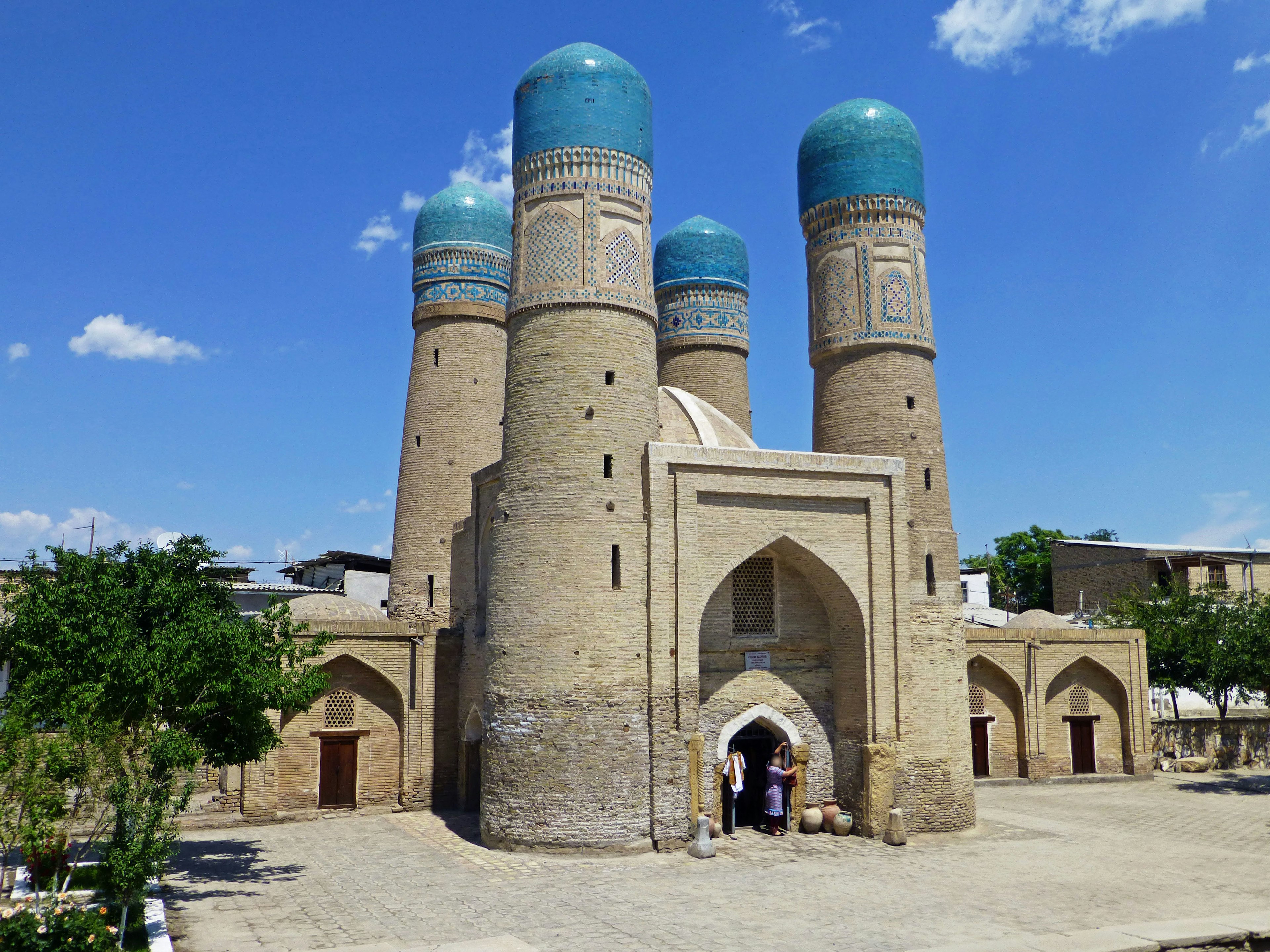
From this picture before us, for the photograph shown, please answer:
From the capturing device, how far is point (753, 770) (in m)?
17.0

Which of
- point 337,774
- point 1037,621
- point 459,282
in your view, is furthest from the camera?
point 1037,621

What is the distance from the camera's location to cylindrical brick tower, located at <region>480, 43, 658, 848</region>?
47.8ft

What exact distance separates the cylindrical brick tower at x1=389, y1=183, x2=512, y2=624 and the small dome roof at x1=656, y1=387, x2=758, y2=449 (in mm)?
3866

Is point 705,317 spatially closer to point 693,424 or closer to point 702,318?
point 702,318

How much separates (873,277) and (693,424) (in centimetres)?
415

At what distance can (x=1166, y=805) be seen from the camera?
19.7 metres

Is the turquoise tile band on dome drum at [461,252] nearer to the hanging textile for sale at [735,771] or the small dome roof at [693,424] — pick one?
the small dome roof at [693,424]

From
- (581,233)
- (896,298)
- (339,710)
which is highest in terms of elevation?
(581,233)

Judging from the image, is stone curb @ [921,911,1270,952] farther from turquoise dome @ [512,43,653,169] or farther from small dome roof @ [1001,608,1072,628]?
small dome roof @ [1001,608,1072,628]

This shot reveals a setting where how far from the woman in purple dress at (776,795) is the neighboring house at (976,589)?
28.0 m

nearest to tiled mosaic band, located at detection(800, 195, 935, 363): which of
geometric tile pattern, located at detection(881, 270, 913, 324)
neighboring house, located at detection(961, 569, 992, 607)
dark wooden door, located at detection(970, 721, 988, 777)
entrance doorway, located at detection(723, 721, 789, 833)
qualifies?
geometric tile pattern, located at detection(881, 270, 913, 324)

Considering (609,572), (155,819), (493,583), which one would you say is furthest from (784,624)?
(155,819)

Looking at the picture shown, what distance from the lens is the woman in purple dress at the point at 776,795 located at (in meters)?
16.1

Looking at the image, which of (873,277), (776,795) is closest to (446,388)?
(873,277)
